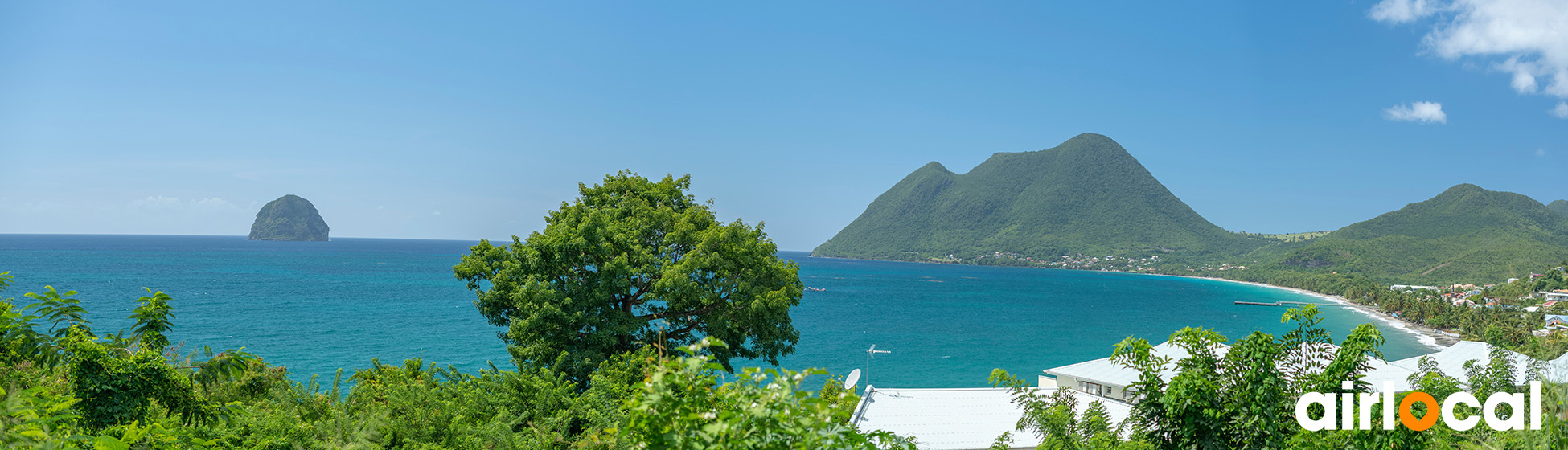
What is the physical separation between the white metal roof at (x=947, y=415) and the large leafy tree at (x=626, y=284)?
10.9 ft

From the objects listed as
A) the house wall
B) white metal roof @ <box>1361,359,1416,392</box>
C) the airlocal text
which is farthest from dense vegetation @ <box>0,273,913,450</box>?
white metal roof @ <box>1361,359,1416,392</box>

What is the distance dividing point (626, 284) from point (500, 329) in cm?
4143

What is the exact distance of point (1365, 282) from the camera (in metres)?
106

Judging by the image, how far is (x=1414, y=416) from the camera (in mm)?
5270

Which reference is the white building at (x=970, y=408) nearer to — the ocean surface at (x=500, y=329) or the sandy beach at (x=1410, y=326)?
the ocean surface at (x=500, y=329)

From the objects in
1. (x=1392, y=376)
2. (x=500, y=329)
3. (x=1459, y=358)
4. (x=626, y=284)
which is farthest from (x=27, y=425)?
(x=500, y=329)

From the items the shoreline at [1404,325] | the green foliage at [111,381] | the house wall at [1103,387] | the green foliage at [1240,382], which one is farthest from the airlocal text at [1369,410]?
the shoreline at [1404,325]

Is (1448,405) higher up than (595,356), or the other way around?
(1448,405)

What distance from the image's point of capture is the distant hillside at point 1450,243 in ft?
385

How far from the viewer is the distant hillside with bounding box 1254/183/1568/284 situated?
385ft

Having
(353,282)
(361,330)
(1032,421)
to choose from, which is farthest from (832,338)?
(353,282)

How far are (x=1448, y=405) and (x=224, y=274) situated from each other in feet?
379

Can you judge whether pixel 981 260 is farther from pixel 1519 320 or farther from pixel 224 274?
pixel 224 274

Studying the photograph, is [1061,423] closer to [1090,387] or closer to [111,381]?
[111,381]
